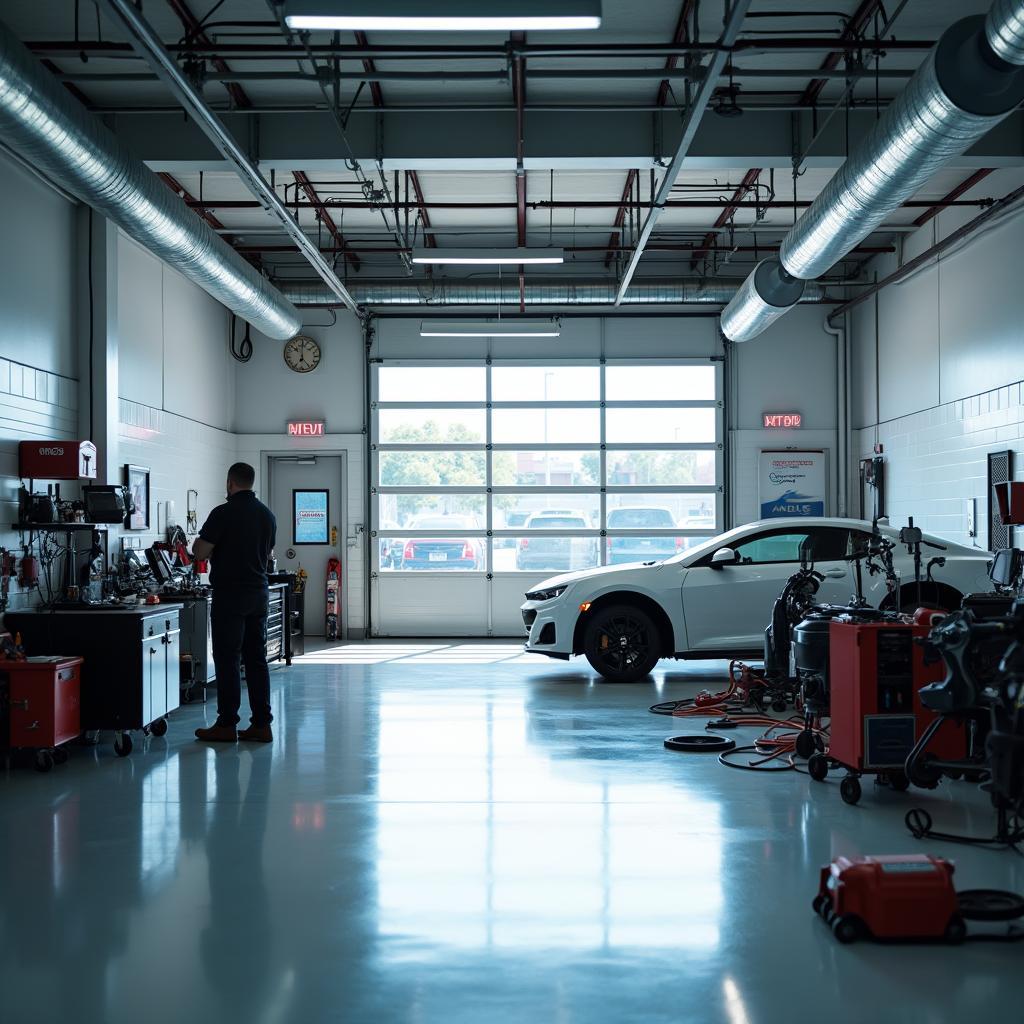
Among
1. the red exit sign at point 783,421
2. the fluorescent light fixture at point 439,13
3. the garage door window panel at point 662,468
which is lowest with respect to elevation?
the garage door window panel at point 662,468

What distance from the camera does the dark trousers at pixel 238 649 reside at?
632 centimetres

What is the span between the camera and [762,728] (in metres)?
6.86

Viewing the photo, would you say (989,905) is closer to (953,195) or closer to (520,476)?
(953,195)

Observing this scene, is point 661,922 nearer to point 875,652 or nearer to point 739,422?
point 875,652

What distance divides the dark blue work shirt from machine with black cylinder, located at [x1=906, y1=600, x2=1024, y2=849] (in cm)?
385

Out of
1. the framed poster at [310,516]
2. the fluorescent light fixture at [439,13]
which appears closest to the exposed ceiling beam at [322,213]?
the framed poster at [310,516]

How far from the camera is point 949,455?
10133 mm

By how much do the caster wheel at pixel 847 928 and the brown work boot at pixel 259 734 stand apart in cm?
408

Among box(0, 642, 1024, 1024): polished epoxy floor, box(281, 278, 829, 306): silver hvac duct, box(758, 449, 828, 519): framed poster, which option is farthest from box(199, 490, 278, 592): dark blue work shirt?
box(758, 449, 828, 519): framed poster

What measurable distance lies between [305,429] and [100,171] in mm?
7007

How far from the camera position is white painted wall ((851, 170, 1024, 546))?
8.92 m

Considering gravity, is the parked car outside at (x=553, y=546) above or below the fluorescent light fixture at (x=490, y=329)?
below

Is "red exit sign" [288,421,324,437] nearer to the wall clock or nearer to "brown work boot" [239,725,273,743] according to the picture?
the wall clock

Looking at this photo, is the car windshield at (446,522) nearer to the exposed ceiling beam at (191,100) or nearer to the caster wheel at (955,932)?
the exposed ceiling beam at (191,100)
